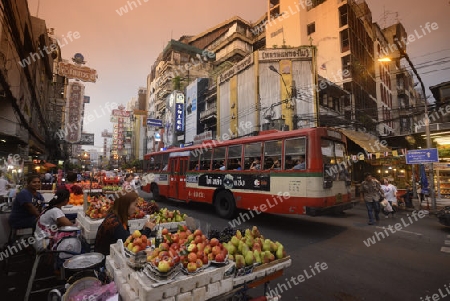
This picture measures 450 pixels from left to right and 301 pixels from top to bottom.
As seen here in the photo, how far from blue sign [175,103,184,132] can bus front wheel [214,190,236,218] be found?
84.4 ft

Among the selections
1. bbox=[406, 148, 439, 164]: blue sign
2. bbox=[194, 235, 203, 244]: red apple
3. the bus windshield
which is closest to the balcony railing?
bbox=[406, 148, 439, 164]: blue sign

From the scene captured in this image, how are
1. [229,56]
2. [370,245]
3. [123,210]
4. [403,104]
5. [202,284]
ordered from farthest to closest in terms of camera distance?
[403,104], [229,56], [370,245], [123,210], [202,284]

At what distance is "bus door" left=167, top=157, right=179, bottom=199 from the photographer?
42.0 ft

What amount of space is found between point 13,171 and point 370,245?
21.1 metres

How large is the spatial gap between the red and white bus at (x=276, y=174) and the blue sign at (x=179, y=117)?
23.7 m

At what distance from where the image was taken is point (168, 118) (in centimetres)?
4000

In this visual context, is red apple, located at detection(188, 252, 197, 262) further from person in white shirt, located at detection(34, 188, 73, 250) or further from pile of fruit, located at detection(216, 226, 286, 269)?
person in white shirt, located at detection(34, 188, 73, 250)

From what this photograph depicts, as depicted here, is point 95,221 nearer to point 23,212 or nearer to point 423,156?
point 23,212

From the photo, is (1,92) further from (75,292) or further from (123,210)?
(75,292)

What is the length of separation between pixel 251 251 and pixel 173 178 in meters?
10.5

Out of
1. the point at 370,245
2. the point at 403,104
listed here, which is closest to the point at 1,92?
the point at 370,245

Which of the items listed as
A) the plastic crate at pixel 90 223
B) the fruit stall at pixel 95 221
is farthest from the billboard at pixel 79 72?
the plastic crate at pixel 90 223

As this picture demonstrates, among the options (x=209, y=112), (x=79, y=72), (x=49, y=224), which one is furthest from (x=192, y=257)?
(x=209, y=112)

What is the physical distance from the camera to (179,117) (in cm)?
3462
